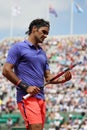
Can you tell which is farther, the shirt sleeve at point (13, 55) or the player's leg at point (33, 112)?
the shirt sleeve at point (13, 55)

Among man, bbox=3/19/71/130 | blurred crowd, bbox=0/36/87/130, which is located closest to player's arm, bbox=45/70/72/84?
man, bbox=3/19/71/130

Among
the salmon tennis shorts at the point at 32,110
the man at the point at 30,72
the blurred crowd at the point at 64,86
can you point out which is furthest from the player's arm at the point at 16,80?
the blurred crowd at the point at 64,86

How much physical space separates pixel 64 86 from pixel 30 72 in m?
22.4

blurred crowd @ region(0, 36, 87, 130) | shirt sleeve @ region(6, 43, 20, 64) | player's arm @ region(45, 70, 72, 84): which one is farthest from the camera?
blurred crowd @ region(0, 36, 87, 130)

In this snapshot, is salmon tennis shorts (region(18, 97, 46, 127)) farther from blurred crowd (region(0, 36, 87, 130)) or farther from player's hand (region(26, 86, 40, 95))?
blurred crowd (region(0, 36, 87, 130))

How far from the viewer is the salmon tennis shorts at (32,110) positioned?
5934 millimetres

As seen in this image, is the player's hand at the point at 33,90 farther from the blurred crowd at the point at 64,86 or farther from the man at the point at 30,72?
the blurred crowd at the point at 64,86

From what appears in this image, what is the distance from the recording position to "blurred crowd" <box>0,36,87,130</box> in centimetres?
2484

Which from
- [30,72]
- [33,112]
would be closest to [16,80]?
[30,72]

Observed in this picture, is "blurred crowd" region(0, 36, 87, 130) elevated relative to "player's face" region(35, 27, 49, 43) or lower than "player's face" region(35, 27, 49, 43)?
lower

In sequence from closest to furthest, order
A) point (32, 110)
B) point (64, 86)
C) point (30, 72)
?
point (32, 110)
point (30, 72)
point (64, 86)

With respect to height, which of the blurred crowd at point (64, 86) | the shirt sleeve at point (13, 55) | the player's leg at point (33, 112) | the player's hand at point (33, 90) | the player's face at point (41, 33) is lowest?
the blurred crowd at point (64, 86)

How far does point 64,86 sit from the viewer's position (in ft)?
93.2

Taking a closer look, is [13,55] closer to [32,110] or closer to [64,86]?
[32,110]
